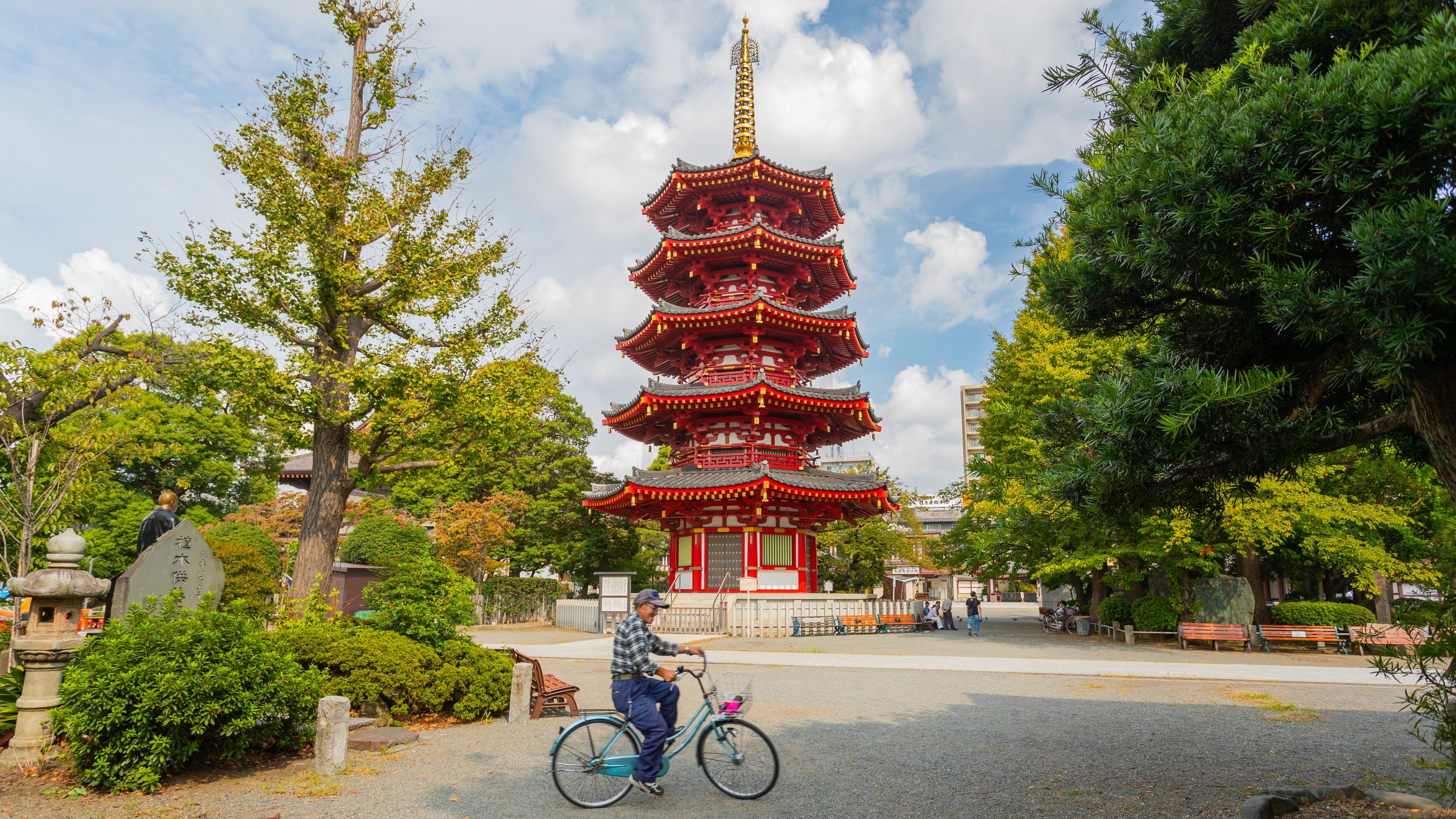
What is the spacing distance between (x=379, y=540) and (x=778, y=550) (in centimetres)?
1757

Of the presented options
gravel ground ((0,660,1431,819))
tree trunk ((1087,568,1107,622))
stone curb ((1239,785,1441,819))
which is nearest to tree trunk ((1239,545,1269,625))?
tree trunk ((1087,568,1107,622))

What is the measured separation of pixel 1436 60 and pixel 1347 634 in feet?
67.8

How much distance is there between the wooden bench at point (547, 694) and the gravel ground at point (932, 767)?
34 cm

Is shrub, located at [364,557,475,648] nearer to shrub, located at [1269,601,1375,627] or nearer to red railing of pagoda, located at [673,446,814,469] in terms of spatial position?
red railing of pagoda, located at [673,446,814,469]

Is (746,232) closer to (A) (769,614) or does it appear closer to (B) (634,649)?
(A) (769,614)

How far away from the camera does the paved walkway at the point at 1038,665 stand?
13.8 metres

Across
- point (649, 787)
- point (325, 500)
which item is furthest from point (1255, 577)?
point (325, 500)

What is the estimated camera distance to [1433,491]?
19.1 m

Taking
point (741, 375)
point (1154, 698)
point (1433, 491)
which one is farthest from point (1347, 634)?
point (741, 375)

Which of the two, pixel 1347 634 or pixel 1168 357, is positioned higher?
pixel 1168 357

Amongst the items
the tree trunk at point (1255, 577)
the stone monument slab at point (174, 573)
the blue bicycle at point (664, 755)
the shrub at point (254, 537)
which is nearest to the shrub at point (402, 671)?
the stone monument slab at point (174, 573)

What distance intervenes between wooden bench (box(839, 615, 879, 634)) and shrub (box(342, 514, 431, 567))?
17.4 meters

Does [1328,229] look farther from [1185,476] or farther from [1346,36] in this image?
[1185,476]

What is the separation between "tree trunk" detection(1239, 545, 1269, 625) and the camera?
70.7 ft
